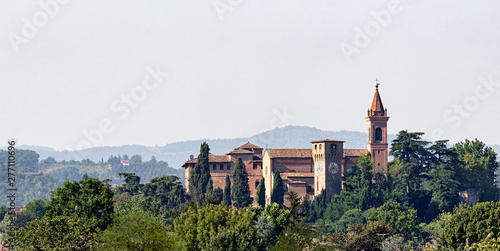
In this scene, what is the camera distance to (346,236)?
75688 mm

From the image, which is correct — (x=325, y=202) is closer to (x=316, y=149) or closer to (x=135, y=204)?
(x=316, y=149)

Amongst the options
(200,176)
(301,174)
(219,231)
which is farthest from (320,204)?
(219,231)

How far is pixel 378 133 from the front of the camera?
124 meters

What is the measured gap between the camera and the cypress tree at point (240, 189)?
115 m

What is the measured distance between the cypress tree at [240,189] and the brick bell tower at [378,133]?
1942 cm

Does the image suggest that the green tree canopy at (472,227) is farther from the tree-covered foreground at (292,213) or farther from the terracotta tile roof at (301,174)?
the terracotta tile roof at (301,174)

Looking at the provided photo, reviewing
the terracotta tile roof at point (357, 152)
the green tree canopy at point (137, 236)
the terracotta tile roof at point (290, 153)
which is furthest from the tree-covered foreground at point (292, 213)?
the terracotta tile roof at point (290, 153)

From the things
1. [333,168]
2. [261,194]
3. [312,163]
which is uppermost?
[312,163]

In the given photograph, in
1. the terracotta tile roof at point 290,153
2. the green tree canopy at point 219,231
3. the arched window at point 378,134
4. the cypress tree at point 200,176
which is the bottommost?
the green tree canopy at point 219,231

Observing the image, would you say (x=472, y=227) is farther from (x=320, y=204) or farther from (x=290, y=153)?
(x=290, y=153)

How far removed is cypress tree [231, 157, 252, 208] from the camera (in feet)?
376

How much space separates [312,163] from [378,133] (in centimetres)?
1098

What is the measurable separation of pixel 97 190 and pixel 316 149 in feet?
223

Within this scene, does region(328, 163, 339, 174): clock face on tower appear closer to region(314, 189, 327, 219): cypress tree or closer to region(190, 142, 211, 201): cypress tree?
region(314, 189, 327, 219): cypress tree
